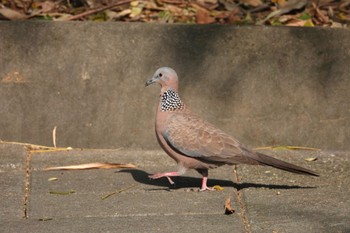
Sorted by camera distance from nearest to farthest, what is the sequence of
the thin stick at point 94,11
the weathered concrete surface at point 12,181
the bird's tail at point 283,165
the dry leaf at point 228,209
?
the dry leaf at point 228,209 < the weathered concrete surface at point 12,181 < the bird's tail at point 283,165 < the thin stick at point 94,11

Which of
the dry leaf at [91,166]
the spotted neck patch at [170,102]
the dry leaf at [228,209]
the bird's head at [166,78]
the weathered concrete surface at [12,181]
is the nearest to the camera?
the dry leaf at [228,209]

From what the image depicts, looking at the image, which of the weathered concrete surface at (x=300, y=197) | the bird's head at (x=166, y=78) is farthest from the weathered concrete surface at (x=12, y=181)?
the weathered concrete surface at (x=300, y=197)

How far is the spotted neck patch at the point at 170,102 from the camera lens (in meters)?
7.57

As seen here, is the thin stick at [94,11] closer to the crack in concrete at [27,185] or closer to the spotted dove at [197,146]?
the crack in concrete at [27,185]

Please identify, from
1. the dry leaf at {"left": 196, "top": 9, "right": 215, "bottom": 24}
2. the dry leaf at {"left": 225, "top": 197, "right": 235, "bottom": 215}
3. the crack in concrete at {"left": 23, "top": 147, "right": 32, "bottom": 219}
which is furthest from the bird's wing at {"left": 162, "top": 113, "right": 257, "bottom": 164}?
the dry leaf at {"left": 196, "top": 9, "right": 215, "bottom": 24}

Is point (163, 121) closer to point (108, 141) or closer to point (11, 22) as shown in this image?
point (108, 141)

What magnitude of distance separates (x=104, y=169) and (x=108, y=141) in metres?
0.69

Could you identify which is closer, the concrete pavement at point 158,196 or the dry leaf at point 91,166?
the concrete pavement at point 158,196

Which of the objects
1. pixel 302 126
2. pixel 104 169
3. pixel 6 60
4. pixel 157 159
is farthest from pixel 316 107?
pixel 6 60

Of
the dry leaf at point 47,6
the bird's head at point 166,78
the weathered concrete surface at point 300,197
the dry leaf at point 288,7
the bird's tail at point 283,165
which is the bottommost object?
the weathered concrete surface at point 300,197

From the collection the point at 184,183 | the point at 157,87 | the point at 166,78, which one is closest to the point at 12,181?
the point at 184,183

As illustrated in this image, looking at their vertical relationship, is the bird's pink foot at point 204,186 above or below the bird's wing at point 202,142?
below

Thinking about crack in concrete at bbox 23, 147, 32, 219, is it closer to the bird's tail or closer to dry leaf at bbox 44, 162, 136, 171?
dry leaf at bbox 44, 162, 136, 171

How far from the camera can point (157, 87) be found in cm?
862
